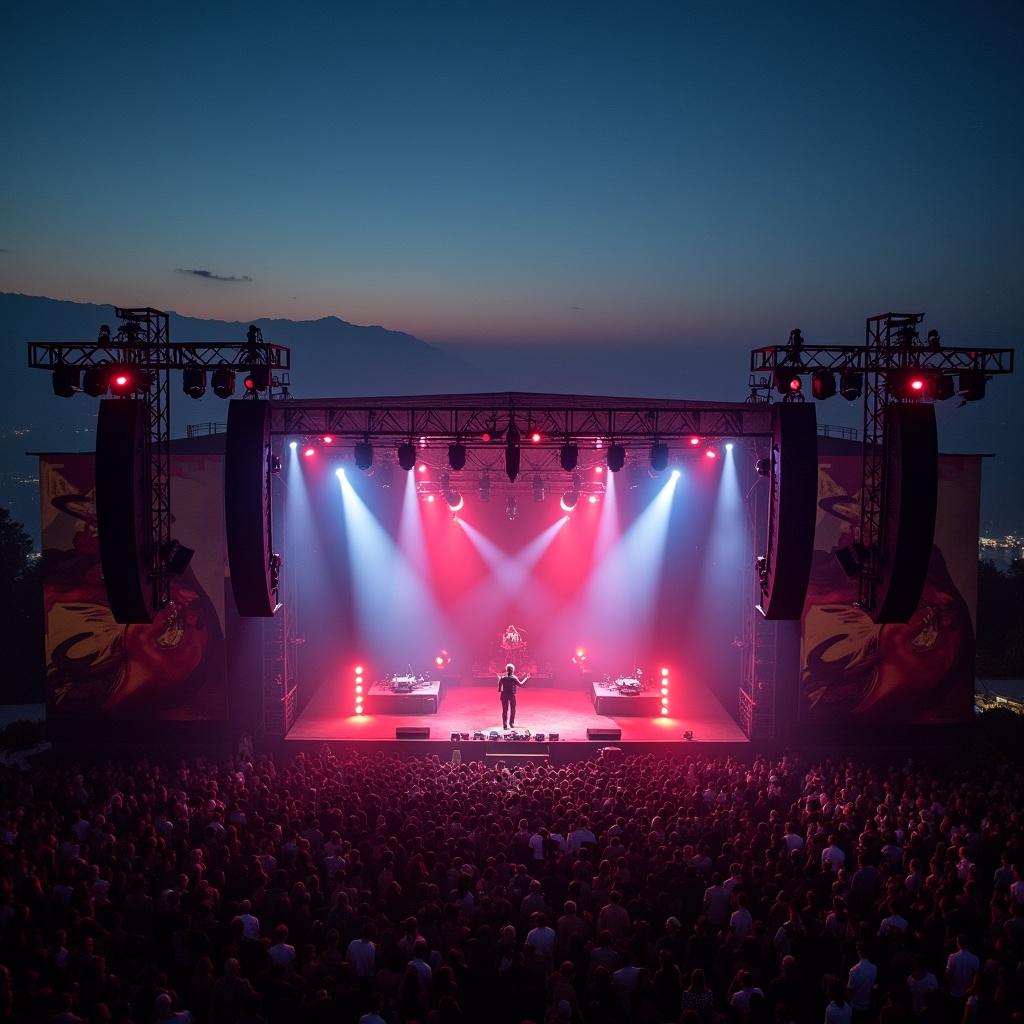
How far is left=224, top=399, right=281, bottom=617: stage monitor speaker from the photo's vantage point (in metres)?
12.8

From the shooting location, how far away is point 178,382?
9331cm

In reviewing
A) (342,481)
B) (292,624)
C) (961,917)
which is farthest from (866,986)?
(342,481)

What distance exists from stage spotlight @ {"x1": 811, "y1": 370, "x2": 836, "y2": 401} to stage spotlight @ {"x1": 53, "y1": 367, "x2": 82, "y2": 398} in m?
10.9

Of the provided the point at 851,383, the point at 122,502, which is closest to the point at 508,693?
the point at 851,383

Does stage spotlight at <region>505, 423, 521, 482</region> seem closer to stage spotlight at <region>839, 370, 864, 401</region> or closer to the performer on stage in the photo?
stage spotlight at <region>839, 370, 864, 401</region>

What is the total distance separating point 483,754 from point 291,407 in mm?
8011

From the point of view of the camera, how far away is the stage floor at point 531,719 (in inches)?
802

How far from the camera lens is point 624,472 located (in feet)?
82.1

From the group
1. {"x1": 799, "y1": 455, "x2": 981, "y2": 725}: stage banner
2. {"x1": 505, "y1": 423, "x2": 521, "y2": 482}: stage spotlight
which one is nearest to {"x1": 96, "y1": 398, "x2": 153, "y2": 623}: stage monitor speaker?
{"x1": 505, "y1": 423, "x2": 521, "y2": 482}: stage spotlight

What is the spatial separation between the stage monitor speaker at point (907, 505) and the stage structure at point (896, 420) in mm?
13

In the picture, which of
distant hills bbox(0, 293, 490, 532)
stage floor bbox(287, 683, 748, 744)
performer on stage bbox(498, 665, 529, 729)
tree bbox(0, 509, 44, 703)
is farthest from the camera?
distant hills bbox(0, 293, 490, 532)

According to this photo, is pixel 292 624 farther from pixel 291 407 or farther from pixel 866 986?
pixel 866 986

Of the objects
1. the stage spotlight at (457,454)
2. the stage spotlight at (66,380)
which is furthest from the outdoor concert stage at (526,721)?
the stage spotlight at (66,380)

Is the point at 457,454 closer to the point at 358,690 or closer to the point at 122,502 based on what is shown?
the point at 122,502
